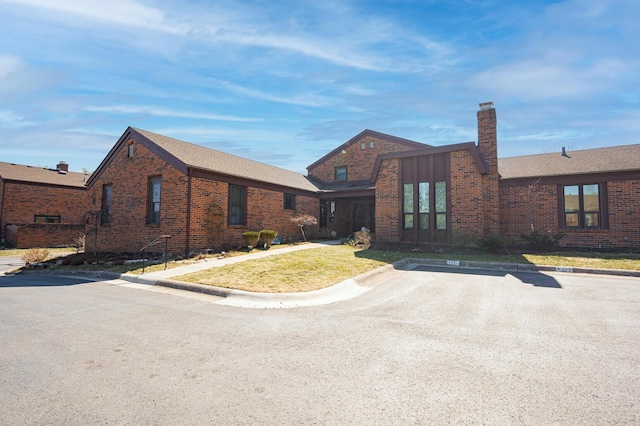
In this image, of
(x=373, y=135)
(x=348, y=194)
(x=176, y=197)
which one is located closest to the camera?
(x=176, y=197)

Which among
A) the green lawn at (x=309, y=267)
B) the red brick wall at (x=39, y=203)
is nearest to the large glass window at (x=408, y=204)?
the green lawn at (x=309, y=267)

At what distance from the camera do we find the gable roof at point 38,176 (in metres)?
24.2

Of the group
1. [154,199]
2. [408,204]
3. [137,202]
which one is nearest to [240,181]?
[154,199]

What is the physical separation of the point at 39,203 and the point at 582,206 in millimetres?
35177

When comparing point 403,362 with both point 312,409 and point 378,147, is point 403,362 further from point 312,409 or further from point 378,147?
point 378,147

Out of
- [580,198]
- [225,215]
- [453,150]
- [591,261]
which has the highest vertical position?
[453,150]

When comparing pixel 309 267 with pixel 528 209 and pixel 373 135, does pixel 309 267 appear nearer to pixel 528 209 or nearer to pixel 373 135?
pixel 528 209

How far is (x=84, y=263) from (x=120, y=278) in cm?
424

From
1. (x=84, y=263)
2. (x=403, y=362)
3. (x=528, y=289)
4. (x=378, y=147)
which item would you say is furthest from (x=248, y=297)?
(x=378, y=147)

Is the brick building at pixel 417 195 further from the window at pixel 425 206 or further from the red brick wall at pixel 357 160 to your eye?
the red brick wall at pixel 357 160

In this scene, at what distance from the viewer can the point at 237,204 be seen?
610 inches

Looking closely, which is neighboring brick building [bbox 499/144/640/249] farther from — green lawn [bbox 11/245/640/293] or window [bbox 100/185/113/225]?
window [bbox 100/185/113/225]

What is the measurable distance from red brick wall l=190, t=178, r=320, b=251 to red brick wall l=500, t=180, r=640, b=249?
11320mm

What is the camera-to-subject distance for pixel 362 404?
2.78 meters
